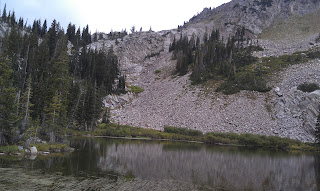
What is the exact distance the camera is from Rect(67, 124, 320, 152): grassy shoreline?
55.5 meters

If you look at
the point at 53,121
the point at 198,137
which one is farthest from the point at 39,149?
the point at 198,137

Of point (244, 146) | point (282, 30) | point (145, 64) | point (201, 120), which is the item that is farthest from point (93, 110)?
point (282, 30)

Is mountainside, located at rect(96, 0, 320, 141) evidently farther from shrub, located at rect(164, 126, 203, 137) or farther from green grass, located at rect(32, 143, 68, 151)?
green grass, located at rect(32, 143, 68, 151)

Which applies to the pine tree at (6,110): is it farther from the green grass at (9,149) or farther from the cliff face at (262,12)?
the cliff face at (262,12)

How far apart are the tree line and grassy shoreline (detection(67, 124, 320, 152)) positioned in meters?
5.00

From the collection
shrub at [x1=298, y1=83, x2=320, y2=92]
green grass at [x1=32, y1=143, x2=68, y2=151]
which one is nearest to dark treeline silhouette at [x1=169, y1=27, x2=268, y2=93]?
shrub at [x1=298, y1=83, x2=320, y2=92]

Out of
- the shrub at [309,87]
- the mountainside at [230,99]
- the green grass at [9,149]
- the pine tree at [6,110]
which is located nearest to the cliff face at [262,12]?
the mountainside at [230,99]

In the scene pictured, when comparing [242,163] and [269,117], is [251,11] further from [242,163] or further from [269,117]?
[242,163]

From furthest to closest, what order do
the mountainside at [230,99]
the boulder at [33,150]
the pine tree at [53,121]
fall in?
the mountainside at [230,99] < the pine tree at [53,121] < the boulder at [33,150]

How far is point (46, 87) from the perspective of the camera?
4928 centimetres

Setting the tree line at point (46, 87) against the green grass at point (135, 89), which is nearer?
the tree line at point (46, 87)

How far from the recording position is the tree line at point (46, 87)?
96.1 ft

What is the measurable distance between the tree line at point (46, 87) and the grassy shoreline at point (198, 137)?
5.00 meters

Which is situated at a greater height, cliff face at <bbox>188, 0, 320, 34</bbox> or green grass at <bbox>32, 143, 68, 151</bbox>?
cliff face at <bbox>188, 0, 320, 34</bbox>
